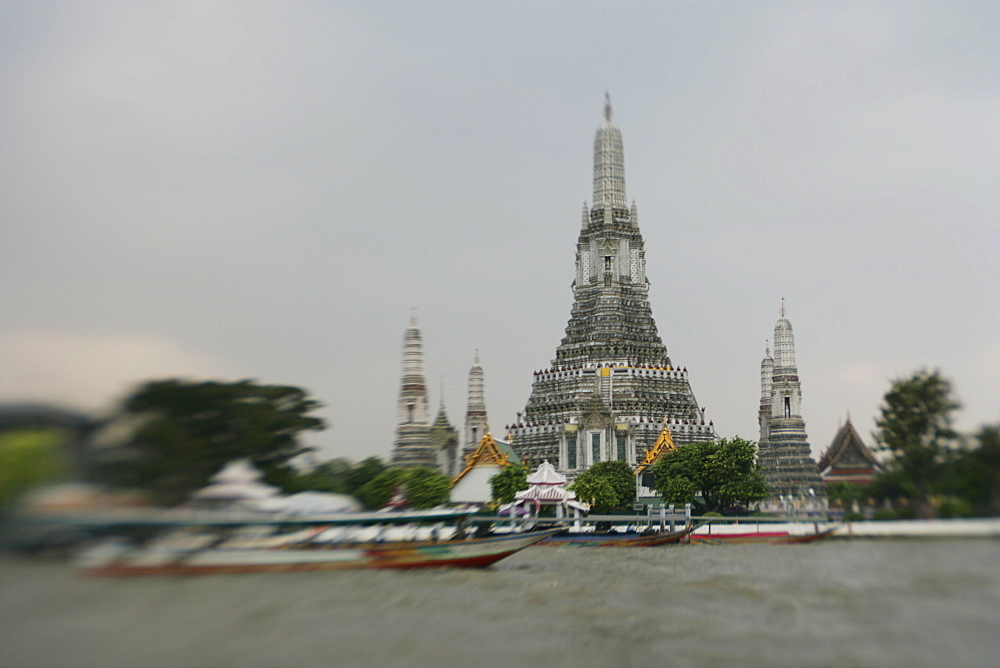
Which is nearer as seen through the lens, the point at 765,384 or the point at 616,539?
the point at 616,539

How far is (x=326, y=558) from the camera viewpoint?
2733cm

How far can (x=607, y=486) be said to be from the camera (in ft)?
232

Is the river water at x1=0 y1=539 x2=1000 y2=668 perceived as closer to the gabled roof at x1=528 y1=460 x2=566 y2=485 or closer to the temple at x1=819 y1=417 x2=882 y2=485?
the temple at x1=819 y1=417 x2=882 y2=485

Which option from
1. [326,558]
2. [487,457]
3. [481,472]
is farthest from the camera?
[487,457]

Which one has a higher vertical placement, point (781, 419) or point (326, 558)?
point (781, 419)

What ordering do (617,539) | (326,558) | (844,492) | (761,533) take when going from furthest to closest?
(617,539) < (761,533) < (326,558) < (844,492)

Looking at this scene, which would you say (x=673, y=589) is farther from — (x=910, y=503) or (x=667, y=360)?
(x=667, y=360)

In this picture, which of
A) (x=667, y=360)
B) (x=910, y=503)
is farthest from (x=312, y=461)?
(x=667, y=360)

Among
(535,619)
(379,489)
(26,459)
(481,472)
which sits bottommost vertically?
(535,619)

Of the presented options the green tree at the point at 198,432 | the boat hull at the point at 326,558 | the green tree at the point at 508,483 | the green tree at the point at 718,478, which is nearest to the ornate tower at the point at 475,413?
the green tree at the point at 508,483

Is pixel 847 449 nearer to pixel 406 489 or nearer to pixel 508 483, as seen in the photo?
pixel 406 489

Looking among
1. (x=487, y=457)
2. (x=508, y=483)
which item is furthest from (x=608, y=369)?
(x=508, y=483)

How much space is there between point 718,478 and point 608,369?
2953cm

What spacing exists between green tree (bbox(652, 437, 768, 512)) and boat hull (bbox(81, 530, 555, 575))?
20.6 meters
